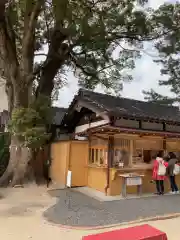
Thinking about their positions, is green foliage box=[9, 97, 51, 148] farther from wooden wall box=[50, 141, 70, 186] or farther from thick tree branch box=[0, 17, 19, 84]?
thick tree branch box=[0, 17, 19, 84]

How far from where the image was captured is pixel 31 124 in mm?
10844

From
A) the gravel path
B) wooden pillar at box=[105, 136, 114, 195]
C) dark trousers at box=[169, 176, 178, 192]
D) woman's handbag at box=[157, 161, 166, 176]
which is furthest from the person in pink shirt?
wooden pillar at box=[105, 136, 114, 195]

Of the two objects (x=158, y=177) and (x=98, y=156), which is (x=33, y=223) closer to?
(x=98, y=156)

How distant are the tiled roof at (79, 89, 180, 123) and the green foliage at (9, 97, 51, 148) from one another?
200cm

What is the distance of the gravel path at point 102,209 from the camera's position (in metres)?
6.59

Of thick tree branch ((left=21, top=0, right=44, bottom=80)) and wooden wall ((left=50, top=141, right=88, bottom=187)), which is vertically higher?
thick tree branch ((left=21, top=0, right=44, bottom=80))

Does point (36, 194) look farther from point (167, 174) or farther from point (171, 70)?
point (171, 70)

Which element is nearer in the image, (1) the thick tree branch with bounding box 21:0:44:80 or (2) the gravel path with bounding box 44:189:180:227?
(2) the gravel path with bounding box 44:189:180:227

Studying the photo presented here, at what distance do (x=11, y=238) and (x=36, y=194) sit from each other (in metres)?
4.90

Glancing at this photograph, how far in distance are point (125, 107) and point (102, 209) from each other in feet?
16.1

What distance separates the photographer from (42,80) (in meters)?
13.3

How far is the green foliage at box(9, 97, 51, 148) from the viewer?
1040 centimetres

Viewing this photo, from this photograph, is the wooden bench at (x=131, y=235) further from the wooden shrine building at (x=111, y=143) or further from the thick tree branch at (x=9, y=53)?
the thick tree branch at (x=9, y=53)

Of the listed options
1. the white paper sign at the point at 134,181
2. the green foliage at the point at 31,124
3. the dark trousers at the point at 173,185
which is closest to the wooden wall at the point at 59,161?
the green foliage at the point at 31,124
